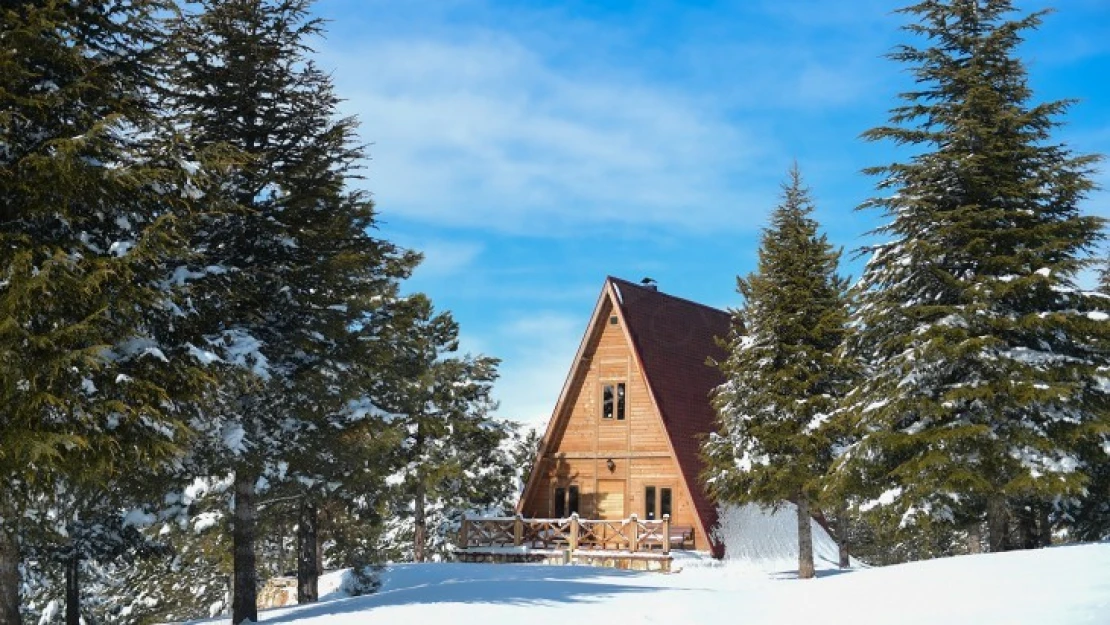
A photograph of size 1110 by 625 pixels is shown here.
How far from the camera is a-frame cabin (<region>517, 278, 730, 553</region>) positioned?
34.7m

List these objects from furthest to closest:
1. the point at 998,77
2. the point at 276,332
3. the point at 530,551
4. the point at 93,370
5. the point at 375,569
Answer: the point at 530,551 < the point at 375,569 < the point at 998,77 < the point at 276,332 < the point at 93,370

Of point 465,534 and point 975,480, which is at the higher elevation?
point 975,480

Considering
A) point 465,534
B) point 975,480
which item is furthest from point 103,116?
point 465,534

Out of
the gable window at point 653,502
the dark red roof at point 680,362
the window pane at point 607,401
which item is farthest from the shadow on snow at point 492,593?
the window pane at point 607,401

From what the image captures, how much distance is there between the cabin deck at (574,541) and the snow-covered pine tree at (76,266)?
59.6 ft

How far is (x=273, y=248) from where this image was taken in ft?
65.4

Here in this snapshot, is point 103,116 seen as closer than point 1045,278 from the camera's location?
A: Yes

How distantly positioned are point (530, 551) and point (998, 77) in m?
Answer: 20.0

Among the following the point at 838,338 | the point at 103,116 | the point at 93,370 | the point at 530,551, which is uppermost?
the point at 103,116

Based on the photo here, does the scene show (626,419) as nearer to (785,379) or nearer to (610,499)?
(610,499)

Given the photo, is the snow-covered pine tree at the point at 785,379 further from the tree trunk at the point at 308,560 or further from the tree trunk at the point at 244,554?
the tree trunk at the point at 244,554

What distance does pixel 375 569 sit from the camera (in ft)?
87.9

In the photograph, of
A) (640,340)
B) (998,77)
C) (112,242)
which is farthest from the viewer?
(640,340)

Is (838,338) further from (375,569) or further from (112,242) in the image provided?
(112,242)
